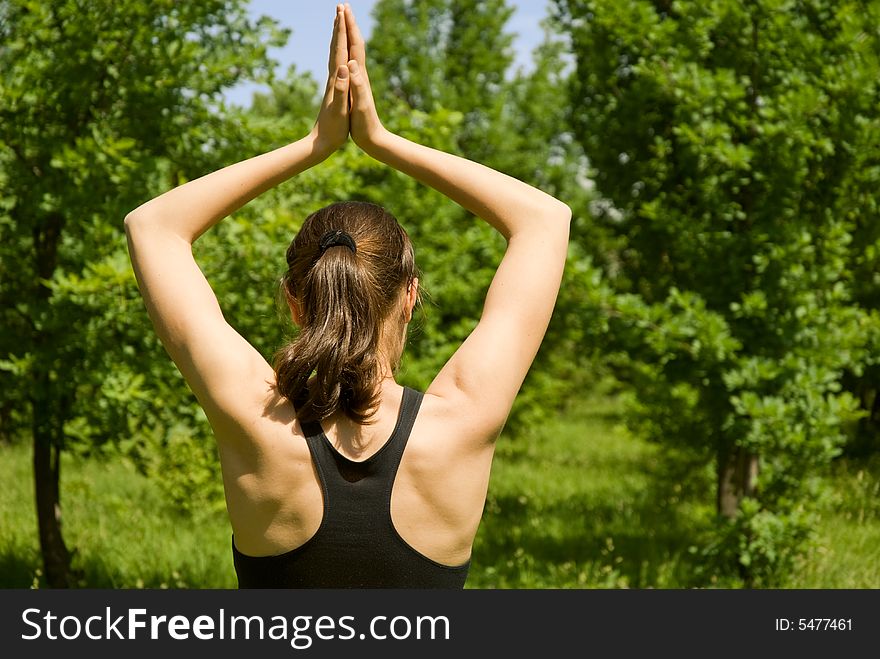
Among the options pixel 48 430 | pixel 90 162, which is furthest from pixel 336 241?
pixel 48 430

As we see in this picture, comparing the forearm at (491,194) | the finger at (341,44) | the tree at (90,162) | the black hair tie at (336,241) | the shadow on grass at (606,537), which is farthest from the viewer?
the shadow on grass at (606,537)

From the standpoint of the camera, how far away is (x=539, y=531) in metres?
8.14

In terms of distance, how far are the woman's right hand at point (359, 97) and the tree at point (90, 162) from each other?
294 cm

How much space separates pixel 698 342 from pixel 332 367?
4.53 m

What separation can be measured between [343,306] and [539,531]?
681 cm

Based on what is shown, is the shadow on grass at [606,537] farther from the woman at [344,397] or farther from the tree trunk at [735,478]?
the woman at [344,397]

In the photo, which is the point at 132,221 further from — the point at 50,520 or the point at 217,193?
the point at 50,520

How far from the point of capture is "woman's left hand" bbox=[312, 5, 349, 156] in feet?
6.43

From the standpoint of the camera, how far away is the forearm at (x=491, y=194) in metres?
1.88

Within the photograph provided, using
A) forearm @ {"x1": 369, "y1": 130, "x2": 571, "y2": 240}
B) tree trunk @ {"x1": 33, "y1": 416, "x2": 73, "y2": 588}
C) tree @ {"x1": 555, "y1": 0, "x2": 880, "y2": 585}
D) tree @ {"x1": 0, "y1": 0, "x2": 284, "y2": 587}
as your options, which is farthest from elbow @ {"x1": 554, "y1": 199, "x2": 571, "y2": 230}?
tree trunk @ {"x1": 33, "y1": 416, "x2": 73, "y2": 588}

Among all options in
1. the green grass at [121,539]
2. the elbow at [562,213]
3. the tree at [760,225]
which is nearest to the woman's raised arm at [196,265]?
the elbow at [562,213]

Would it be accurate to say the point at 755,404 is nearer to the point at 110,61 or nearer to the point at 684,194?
the point at 684,194

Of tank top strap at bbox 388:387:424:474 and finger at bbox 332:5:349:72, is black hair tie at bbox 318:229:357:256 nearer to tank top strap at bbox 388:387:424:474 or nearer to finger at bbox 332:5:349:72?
tank top strap at bbox 388:387:424:474

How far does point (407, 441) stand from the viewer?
→ 1.64m
